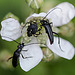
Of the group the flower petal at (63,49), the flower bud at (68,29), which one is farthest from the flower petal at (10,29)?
the flower bud at (68,29)

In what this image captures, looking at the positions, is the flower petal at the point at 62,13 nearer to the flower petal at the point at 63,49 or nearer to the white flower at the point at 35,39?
the white flower at the point at 35,39

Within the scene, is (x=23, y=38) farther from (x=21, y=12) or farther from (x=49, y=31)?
(x=21, y=12)

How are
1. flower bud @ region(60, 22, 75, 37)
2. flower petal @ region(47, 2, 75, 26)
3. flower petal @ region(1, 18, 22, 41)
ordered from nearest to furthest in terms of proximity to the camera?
1. flower petal @ region(1, 18, 22, 41)
2. flower petal @ region(47, 2, 75, 26)
3. flower bud @ region(60, 22, 75, 37)

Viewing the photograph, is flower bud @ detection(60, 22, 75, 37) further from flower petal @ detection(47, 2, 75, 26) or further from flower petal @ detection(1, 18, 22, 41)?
flower petal @ detection(1, 18, 22, 41)

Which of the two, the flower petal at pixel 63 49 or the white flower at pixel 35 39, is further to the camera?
the flower petal at pixel 63 49

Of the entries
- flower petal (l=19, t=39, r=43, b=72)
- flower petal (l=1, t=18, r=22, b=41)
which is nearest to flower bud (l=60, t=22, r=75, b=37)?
flower petal (l=19, t=39, r=43, b=72)

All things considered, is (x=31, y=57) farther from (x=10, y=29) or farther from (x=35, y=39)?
(x=10, y=29)

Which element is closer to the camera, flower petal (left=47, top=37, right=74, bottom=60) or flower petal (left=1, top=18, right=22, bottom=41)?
flower petal (left=1, top=18, right=22, bottom=41)
